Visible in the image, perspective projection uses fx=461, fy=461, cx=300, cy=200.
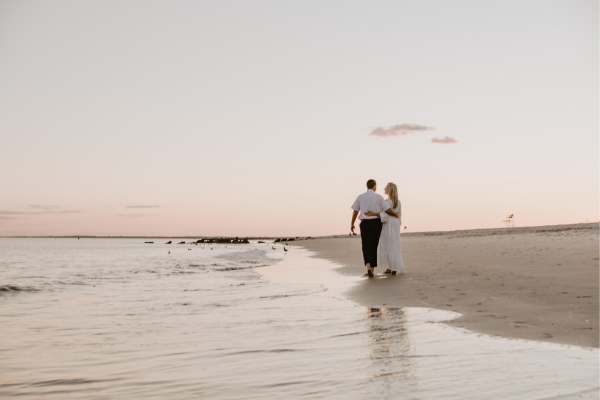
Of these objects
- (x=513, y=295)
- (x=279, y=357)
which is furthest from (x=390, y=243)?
(x=279, y=357)

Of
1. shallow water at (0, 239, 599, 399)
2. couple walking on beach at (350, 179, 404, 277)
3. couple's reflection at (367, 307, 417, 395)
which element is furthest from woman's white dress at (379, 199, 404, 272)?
couple's reflection at (367, 307, 417, 395)

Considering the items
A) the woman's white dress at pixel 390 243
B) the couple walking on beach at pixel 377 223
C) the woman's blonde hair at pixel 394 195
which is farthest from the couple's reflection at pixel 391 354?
the woman's blonde hair at pixel 394 195

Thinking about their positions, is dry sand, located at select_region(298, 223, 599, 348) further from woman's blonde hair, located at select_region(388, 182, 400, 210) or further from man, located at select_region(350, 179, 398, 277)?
woman's blonde hair, located at select_region(388, 182, 400, 210)

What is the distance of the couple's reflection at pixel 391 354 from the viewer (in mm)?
3115

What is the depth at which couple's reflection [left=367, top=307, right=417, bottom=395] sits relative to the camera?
312cm

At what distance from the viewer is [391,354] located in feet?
12.8

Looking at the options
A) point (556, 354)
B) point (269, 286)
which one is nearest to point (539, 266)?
point (269, 286)

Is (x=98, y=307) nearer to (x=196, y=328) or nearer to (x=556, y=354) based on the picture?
(x=196, y=328)

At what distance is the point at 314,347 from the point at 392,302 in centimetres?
293

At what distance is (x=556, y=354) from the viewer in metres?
3.62

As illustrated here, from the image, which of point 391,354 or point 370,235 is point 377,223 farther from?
point 391,354

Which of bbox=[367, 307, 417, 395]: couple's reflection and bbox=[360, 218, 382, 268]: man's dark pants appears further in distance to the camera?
bbox=[360, 218, 382, 268]: man's dark pants

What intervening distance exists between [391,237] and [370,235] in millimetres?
524

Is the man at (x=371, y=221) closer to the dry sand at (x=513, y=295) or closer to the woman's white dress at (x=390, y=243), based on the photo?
the woman's white dress at (x=390, y=243)
